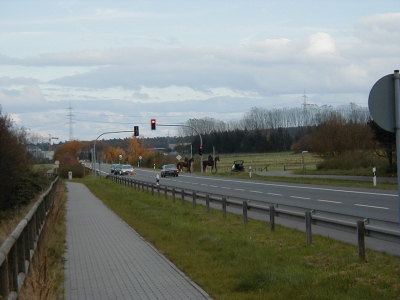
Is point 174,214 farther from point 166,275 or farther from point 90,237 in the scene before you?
point 166,275

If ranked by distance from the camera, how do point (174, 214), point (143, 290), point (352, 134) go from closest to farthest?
point (143, 290) < point (174, 214) < point (352, 134)

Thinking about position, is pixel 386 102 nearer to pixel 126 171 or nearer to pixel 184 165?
pixel 126 171

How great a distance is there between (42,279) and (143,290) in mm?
1651

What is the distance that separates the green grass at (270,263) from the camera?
25.4 feet

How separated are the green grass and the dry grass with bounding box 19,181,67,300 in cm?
202

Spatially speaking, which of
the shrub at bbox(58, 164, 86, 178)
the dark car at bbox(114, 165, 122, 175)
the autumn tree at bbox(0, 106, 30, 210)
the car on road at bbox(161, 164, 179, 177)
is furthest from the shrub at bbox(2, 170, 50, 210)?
the shrub at bbox(58, 164, 86, 178)

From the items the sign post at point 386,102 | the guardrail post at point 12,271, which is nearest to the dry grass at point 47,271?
the guardrail post at point 12,271

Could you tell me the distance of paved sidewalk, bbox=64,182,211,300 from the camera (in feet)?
28.1

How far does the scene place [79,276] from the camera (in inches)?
396

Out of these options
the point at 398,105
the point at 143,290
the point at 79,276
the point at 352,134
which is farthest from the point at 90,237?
the point at 352,134

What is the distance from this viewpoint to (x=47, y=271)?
29.8 feet

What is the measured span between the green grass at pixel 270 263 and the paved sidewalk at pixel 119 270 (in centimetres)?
28

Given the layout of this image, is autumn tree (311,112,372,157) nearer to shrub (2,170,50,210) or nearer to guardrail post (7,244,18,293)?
shrub (2,170,50,210)

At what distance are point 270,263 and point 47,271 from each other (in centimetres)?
342
